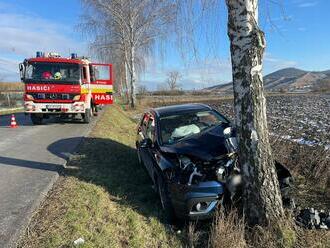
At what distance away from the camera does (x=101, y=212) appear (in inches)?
229

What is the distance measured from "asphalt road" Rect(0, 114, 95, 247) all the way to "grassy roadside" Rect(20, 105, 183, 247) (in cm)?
21

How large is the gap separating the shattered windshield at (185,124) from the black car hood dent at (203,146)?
278mm

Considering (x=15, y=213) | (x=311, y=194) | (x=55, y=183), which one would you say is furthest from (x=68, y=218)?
(x=311, y=194)

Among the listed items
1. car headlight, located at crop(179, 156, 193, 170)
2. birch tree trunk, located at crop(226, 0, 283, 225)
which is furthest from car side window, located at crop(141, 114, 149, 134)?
birch tree trunk, located at crop(226, 0, 283, 225)

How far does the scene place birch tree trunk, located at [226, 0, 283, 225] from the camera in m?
5.00

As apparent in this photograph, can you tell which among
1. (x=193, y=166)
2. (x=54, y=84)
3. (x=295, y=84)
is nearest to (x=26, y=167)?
(x=193, y=166)

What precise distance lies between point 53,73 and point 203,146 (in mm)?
11071

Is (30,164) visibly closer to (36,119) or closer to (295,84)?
(36,119)

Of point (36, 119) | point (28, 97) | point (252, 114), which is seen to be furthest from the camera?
point (36, 119)

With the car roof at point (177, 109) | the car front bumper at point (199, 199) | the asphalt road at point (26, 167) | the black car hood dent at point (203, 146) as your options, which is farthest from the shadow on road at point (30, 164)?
the car front bumper at point (199, 199)

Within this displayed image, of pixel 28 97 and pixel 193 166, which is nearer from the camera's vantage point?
pixel 193 166

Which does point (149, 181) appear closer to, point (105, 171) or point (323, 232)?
point (105, 171)

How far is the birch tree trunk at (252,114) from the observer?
16.4 ft

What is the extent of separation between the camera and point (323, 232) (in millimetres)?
5094
